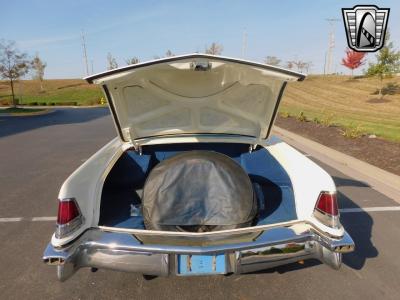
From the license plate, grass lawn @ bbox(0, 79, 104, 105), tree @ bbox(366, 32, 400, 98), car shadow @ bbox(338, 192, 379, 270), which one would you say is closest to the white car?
the license plate

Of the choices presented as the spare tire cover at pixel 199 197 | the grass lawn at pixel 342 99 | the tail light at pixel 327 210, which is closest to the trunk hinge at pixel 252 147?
the spare tire cover at pixel 199 197

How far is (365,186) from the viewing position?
529 centimetres

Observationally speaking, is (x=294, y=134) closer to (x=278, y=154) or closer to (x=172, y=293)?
(x=278, y=154)

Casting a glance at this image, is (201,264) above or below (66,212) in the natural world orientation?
below

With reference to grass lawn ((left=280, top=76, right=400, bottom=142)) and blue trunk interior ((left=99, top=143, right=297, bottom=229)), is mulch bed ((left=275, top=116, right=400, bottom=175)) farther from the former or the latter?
grass lawn ((left=280, top=76, right=400, bottom=142))

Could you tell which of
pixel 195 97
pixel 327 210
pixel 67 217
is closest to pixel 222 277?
pixel 327 210

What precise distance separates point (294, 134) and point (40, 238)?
8.90 metres

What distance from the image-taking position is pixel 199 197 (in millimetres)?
2555

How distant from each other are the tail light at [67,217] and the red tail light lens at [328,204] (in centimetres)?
179

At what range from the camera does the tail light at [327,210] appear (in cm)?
233

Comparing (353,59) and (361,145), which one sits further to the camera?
(353,59)

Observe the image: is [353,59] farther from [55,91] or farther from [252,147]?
[252,147]

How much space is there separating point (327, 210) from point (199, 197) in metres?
0.97

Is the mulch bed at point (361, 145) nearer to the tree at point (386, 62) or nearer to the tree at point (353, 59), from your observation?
the tree at point (386, 62)
